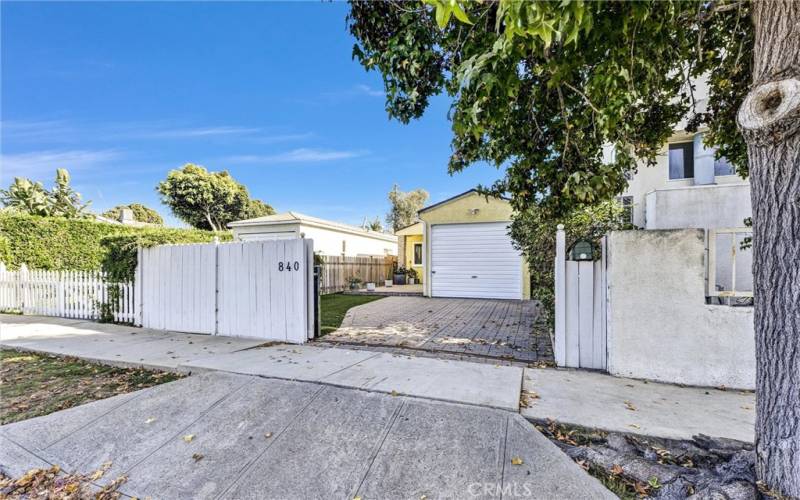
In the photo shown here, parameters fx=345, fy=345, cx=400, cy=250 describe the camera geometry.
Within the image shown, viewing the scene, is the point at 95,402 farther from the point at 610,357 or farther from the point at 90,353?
the point at 610,357

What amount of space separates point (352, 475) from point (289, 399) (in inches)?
51.5

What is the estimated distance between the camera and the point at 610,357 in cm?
435

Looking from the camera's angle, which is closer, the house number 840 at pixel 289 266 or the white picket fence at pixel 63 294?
the house number 840 at pixel 289 266

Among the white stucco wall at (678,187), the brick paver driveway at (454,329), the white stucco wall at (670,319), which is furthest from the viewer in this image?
the white stucco wall at (678,187)

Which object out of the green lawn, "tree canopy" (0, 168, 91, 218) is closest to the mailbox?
the green lawn

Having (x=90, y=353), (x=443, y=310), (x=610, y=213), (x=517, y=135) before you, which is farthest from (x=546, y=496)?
(x=443, y=310)

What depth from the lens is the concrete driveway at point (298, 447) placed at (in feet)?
8.11

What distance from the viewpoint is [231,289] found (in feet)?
21.9

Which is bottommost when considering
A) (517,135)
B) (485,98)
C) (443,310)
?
(443,310)

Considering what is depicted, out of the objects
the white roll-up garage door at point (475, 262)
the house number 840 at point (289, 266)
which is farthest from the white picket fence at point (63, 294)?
the white roll-up garage door at point (475, 262)

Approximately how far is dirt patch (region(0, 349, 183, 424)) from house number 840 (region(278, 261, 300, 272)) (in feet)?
7.47

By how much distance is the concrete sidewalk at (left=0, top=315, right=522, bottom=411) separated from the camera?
147 inches

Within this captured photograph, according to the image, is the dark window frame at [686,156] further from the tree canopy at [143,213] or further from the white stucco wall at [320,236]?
the tree canopy at [143,213]

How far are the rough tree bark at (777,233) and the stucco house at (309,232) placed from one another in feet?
41.0
